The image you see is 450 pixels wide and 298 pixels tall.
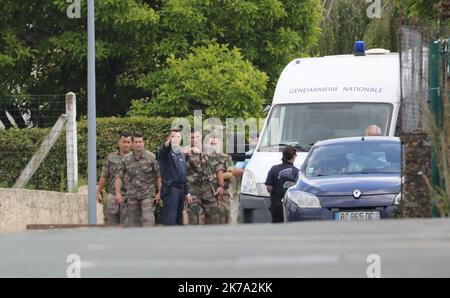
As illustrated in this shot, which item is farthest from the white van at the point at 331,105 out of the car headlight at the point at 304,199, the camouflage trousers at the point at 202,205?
the car headlight at the point at 304,199

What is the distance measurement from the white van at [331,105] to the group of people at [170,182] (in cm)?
61

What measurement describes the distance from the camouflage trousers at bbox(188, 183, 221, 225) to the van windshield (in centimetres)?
98

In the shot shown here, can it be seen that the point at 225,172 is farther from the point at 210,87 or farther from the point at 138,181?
the point at 210,87

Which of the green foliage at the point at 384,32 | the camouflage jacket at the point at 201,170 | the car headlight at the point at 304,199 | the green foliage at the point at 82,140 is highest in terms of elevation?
the green foliage at the point at 384,32

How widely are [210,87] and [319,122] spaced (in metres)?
7.47

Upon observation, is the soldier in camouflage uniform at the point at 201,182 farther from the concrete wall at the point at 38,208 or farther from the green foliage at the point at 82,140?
the green foliage at the point at 82,140

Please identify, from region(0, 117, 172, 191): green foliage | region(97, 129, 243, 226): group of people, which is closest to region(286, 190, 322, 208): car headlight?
region(97, 129, 243, 226): group of people

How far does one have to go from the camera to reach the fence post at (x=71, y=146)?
20469 mm

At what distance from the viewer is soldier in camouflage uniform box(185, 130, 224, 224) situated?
1661 cm

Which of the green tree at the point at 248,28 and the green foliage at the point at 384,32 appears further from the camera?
the green foliage at the point at 384,32

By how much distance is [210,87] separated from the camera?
24422mm

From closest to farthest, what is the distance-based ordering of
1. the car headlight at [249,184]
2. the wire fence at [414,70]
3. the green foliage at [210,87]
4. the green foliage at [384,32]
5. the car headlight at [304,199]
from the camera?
the wire fence at [414,70]
the car headlight at [304,199]
the car headlight at [249,184]
the green foliage at [210,87]
the green foliage at [384,32]

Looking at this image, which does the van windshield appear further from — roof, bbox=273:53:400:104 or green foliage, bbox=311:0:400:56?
green foliage, bbox=311:0:400:56
